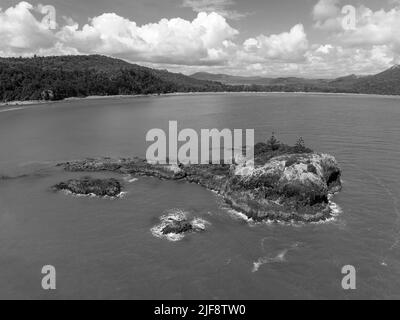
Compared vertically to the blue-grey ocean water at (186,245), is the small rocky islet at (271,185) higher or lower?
higher

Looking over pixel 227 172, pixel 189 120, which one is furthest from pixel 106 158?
pixel 189 120

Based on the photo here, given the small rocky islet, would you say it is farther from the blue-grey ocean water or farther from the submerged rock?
the blue-grey ocean water

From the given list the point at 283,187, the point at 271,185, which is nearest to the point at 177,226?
the point at 271,185

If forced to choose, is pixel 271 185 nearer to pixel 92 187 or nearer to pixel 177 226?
pixel 177 226

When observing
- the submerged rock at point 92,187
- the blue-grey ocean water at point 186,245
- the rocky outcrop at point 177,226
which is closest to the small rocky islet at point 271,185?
the submerged rock at point 92,187

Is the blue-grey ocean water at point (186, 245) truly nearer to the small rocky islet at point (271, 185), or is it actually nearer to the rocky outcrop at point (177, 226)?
the rocky outcrop at point (177, 226)

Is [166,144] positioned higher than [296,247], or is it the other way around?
[166,144]
